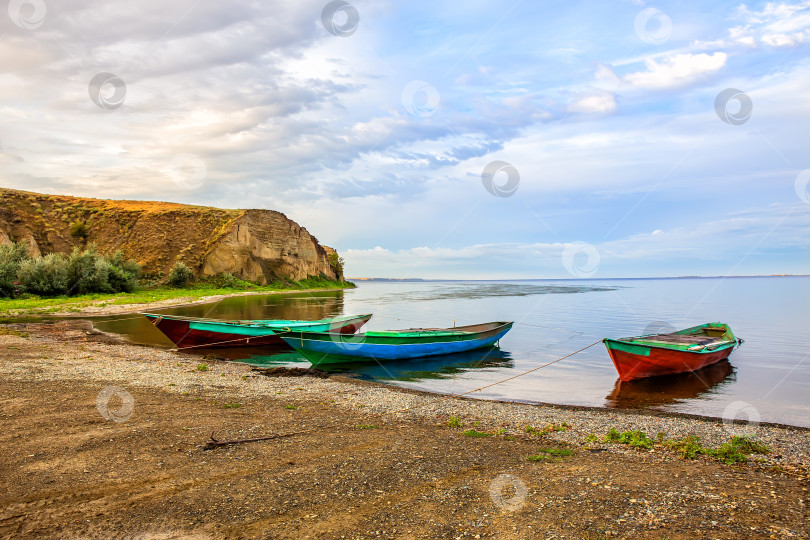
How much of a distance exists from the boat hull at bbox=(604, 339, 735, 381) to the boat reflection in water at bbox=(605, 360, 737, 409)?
36cm

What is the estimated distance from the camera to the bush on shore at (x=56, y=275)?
4259cm

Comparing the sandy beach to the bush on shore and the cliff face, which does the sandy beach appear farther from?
the cliff face

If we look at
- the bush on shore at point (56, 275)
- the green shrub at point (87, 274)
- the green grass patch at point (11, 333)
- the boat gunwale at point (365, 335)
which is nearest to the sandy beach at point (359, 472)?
the boat gunwale at point (365, 335)

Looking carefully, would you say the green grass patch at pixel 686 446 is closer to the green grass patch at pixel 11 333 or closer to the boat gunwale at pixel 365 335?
the boat gunwale at pixel 365 335

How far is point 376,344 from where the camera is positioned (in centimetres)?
2089

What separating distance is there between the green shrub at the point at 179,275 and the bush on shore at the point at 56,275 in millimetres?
12417

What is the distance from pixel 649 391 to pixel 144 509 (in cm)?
1653

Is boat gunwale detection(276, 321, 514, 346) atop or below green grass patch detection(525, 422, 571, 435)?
atop

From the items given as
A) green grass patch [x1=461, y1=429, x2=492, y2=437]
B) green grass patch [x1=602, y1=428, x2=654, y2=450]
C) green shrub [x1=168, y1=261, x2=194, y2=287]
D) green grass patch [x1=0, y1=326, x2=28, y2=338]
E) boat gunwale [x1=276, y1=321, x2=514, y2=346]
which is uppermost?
green shrub [x1=168, y1=261, x2=194, y2=287]

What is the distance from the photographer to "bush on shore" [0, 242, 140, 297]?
1677 inches

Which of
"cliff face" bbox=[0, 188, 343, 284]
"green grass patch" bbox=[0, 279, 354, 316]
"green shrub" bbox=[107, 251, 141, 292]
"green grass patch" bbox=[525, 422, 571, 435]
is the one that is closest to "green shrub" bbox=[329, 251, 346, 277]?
"cliff face" bbox=[0, 188, 343, 284]

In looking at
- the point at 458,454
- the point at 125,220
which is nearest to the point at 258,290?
the point at 125,220

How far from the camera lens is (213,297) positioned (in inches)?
2421

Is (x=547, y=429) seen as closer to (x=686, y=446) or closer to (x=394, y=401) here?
(x=686, y=446)
